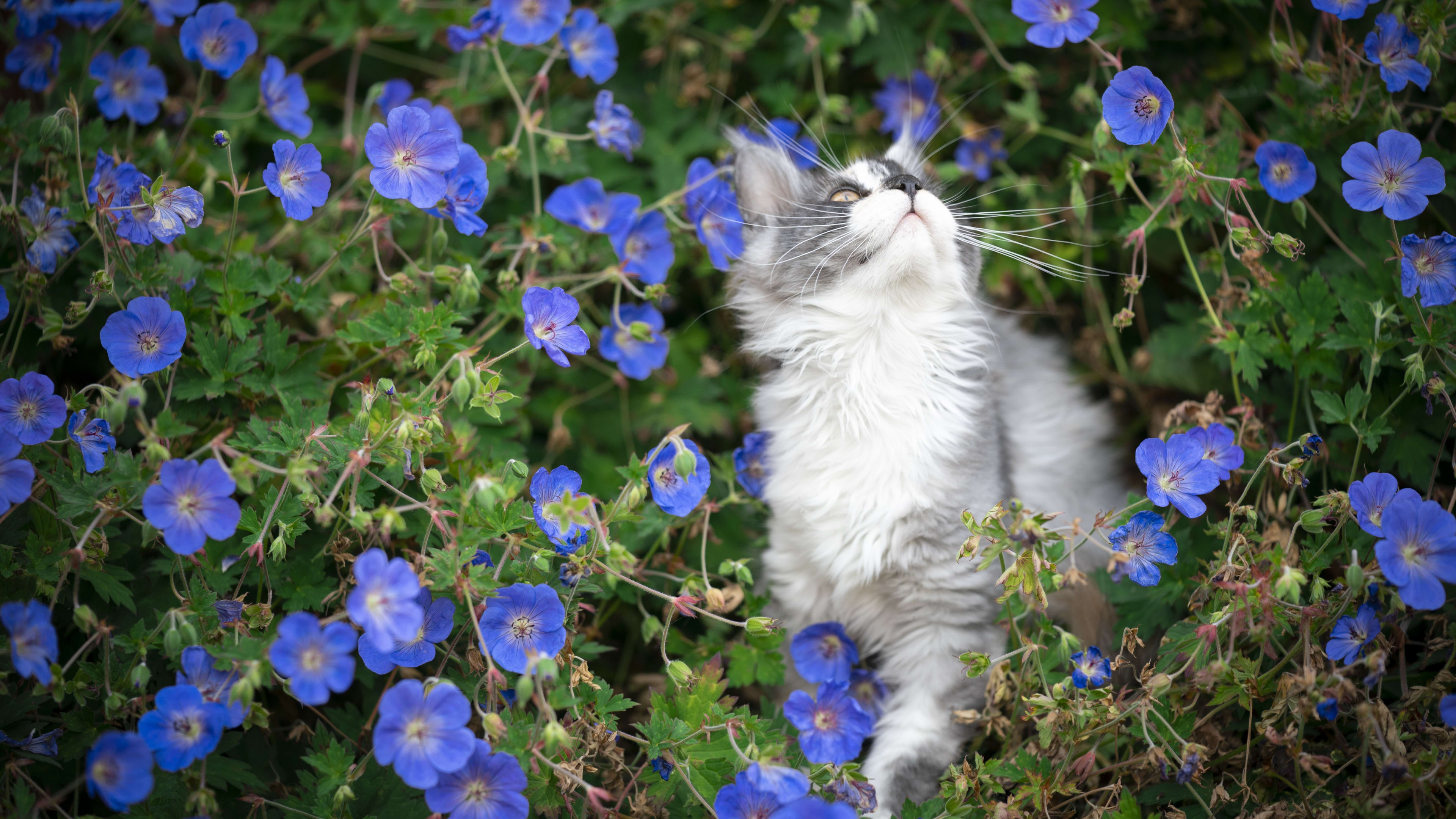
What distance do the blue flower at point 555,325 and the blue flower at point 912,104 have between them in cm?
161

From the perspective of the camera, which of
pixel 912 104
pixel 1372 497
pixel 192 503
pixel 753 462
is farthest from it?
pixel 912 104

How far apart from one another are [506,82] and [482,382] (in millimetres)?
1206

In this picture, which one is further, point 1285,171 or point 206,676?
point 1285,171

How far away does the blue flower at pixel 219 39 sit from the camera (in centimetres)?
251

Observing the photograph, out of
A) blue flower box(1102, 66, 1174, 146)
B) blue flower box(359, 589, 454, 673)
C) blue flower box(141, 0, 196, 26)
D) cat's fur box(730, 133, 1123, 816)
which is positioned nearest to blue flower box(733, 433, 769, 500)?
cat's fur box(730, 133, 1123, 816)

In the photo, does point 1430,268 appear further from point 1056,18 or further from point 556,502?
point 556,502

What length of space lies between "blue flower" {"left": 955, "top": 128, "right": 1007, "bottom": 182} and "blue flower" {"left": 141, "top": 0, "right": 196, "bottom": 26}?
2.46 meters

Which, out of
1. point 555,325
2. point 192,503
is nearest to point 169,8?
point 555,325

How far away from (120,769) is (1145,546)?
2.04 meters

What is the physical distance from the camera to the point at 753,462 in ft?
8.25

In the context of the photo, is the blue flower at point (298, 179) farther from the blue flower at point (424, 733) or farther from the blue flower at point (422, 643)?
the blue flower at point (424, 733)

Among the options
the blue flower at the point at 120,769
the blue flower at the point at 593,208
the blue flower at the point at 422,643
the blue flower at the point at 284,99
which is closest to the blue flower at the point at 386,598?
the blue flower at the point at 422,643

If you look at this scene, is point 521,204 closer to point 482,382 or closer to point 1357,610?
point 482,382

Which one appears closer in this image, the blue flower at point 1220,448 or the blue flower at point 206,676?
the blue flower at point 206,676
